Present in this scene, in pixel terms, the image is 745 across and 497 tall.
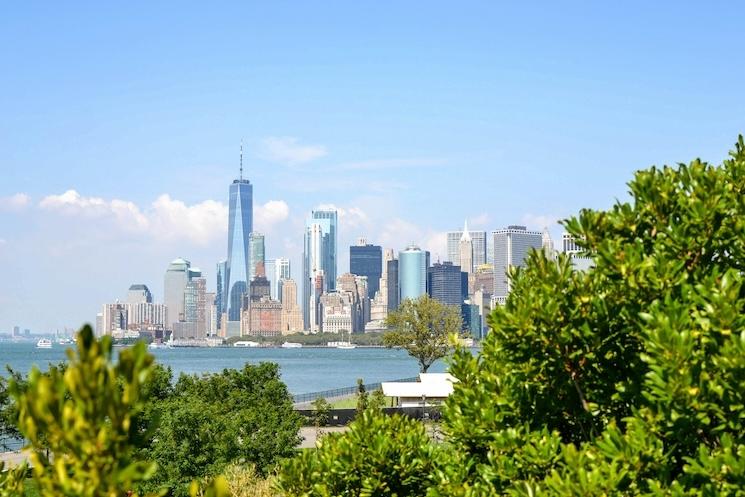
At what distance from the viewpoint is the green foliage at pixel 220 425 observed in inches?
928

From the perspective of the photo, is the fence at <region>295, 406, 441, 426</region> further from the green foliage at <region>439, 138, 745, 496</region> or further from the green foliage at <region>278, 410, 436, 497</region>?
the green foliage at <region>439, 138, 745, 496</region>

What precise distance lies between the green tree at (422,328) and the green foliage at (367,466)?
197 ft

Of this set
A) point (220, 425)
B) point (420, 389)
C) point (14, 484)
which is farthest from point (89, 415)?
point (420, 389)

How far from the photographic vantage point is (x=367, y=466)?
8656 mm

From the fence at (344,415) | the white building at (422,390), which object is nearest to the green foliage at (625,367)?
the white building at (422,390)

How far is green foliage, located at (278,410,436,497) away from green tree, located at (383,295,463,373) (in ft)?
197

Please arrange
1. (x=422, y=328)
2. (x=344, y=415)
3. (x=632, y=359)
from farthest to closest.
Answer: (x=422, y=328), (x=344, y=415), (x=632, y=359)

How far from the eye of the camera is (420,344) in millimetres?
70062

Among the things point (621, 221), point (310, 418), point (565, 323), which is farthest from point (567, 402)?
point (310, 418)

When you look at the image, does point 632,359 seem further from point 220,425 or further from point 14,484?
point 220,425

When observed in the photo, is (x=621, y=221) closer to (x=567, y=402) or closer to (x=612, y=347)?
(x=612, y=347)

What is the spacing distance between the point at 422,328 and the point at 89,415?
219 ft

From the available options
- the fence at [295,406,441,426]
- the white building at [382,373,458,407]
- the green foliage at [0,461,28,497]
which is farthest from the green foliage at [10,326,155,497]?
the fence at [295,406,441,426]

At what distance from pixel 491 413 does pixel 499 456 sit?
20.6 inches
